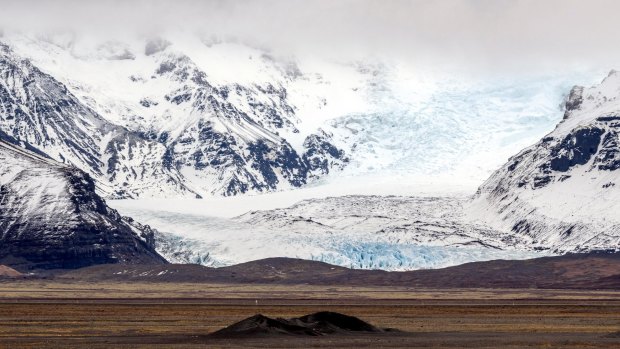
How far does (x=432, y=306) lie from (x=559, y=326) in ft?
191

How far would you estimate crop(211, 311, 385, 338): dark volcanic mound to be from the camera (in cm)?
12250

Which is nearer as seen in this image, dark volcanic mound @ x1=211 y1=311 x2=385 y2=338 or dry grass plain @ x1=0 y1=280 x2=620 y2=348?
dry grass plain @ x1=0 y1=280 x2=620 y2=348

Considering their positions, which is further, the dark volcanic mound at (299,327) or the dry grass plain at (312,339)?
the dark volcanic mound at (299,327)

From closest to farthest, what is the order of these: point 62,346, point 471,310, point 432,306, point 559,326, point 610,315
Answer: point 62,346 → point 559,326 → point 610,315 → point 471,310 → point 432,306

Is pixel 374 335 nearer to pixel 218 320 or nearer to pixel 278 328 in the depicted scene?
pixel 278 328

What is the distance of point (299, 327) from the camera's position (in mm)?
124188

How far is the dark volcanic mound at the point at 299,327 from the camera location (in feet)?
402

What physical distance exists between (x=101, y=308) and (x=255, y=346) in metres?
70.8

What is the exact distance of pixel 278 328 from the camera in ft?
407

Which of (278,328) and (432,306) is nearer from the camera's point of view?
(278,328)

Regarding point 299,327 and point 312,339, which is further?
point 299,327

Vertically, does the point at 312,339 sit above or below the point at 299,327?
below

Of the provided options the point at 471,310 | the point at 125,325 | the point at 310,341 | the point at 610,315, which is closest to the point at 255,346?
the point at 310,341

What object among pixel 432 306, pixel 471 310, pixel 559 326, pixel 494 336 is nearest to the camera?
pixel 494 336
